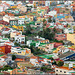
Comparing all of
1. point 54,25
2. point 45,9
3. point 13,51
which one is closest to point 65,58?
point 13,51

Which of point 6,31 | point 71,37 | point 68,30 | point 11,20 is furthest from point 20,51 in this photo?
point 11,20

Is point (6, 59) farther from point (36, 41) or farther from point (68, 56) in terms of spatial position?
point (36, 41)

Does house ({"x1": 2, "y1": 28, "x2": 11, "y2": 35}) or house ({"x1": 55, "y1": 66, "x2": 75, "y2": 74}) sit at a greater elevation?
house ({"x1": 2, "y1": 28, "x2": 11, "y2": 35})

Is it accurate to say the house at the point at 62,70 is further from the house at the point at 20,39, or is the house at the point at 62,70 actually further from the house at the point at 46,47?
the house at the point at 20,39

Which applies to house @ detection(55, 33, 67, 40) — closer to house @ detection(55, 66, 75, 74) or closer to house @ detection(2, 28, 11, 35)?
house @ detection(2, 28, 11, 35)

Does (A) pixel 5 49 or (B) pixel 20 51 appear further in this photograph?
(A) pixel 5 49

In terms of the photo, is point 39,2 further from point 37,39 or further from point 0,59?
point 0,59

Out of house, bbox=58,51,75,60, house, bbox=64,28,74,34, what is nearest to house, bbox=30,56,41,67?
house, bbox=58,51,75,60

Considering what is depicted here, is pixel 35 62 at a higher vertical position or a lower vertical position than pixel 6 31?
lower
